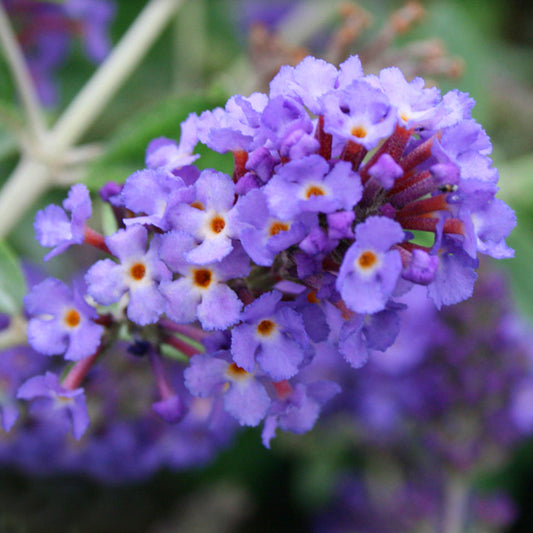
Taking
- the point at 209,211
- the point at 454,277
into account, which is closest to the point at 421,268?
the point at 454,277

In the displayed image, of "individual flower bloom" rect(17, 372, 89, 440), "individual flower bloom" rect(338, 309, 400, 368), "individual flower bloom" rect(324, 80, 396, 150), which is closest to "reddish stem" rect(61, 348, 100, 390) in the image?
"individual flower bloom" rect(17, 372, 89, 440)

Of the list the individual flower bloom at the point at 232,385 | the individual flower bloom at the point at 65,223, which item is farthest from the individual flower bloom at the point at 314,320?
the individual flower bloom at the point at 65,223

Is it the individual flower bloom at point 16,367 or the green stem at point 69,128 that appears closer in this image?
the individual flower bloom at point 16,367

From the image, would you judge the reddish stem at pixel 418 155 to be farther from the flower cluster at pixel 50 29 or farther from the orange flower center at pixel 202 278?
the flower cluster at pixel 50 29

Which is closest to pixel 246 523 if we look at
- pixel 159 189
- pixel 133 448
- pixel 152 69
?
pixel 133 448

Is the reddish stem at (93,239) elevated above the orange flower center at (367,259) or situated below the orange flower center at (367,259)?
below

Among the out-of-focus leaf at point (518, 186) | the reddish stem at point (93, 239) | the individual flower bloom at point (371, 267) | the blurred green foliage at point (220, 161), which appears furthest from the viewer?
the out-of-focus leaf at point (518, 186)

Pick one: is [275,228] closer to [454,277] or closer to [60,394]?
[454,277]
